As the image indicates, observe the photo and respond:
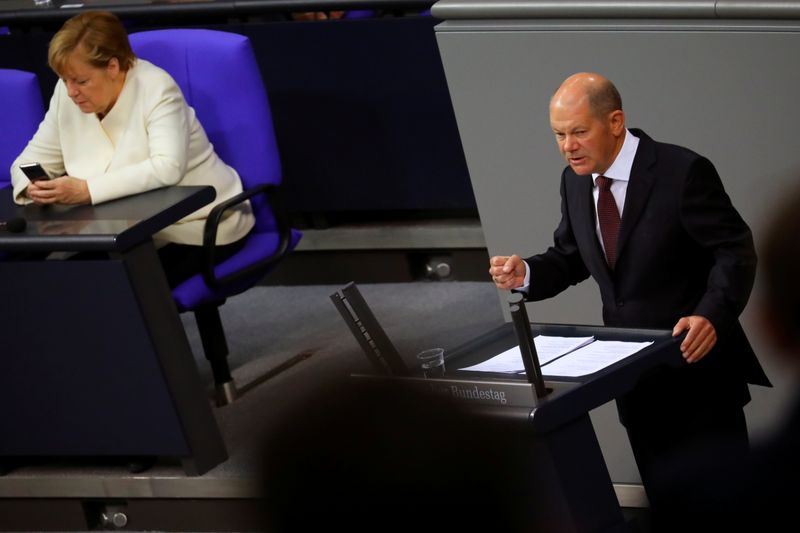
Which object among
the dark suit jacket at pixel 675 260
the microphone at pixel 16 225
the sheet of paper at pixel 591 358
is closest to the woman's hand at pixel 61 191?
the microphone at pixel 16 225

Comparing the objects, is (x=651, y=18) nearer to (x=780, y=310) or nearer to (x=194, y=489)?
(x=780, y=310)

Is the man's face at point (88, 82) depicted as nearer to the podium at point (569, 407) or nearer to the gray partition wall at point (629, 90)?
the gray partition wall at point (629, 90)

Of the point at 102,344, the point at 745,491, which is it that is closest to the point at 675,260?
the point at 745,491

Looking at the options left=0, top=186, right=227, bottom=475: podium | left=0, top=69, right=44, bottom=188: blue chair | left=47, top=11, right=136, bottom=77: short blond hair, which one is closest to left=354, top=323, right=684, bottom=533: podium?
left=0, top=186, right=227, bottom=475: podium

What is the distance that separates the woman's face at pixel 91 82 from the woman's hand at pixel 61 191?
0.81 ft

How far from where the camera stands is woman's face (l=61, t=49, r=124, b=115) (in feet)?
12.9

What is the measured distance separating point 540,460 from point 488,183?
110cm

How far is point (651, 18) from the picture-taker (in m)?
2.79

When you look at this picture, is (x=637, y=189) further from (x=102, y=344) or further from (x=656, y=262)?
(x=102, y=344)

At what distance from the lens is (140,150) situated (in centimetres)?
402

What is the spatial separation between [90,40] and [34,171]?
0.39 m

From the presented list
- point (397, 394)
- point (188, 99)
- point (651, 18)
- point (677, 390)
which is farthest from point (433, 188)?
point (397, 394)

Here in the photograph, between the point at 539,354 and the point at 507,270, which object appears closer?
the point at 539,354

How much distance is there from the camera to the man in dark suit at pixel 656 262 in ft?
7.98
